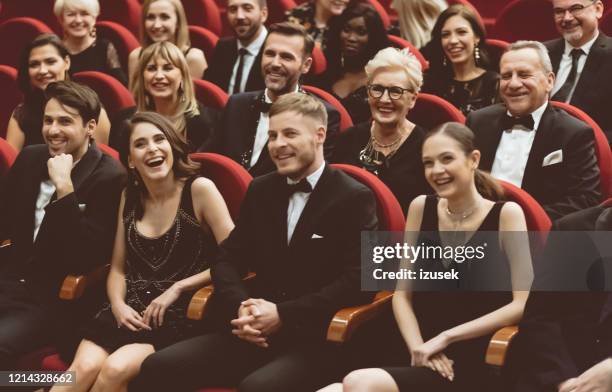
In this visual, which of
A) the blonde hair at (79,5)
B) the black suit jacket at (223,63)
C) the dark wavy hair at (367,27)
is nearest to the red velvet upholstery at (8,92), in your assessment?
the blonde hair at (79,5)

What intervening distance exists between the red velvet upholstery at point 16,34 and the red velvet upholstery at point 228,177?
0.85m

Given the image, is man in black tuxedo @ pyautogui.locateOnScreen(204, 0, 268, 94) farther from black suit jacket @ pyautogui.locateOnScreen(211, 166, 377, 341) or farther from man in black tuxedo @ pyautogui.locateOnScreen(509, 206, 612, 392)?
man in black tuxedo @ pyautogui.locateOnScreen(509, 206, 612, 392)

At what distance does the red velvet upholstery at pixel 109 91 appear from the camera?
1586 millimetres

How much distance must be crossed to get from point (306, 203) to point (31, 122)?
2.14ft

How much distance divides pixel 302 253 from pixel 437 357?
19 centimetres

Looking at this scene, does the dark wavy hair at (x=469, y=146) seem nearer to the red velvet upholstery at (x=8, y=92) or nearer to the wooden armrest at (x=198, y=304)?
the wooden armrest at (x=198, y=304)

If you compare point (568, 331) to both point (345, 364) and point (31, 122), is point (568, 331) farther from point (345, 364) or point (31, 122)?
point (31, 122)

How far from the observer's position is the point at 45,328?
1.19 m

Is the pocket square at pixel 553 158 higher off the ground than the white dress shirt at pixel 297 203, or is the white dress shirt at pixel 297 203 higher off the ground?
the pocket square at pixel 553 158

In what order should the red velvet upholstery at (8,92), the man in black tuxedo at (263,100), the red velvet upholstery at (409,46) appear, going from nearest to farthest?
the man in black tuxedo at (263,100) < the red velvet upholstery at (409,46) < the red velvet upholstery at (8,92)

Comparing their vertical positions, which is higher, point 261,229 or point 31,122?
point 31,122

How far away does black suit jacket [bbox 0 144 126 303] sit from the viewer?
1.19m

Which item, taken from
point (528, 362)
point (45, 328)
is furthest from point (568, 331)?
point (45, 328)

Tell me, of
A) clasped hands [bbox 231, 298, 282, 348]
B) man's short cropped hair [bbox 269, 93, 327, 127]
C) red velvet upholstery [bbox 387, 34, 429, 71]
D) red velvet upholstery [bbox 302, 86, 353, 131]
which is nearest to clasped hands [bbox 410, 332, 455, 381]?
Answer: clasped hands [bbox 231, 298, 282, 348]
